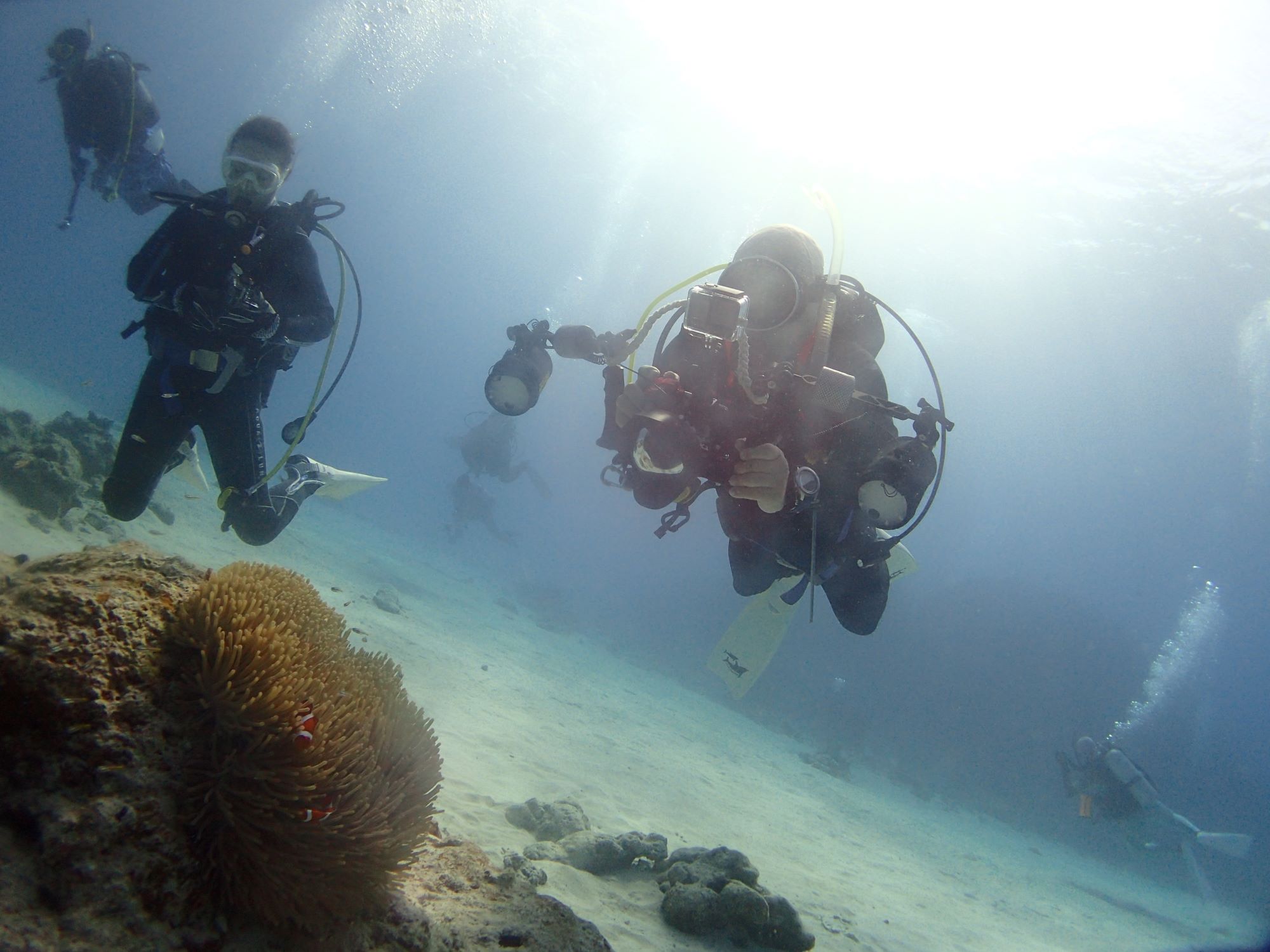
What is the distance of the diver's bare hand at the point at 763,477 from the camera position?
3484 millimetres

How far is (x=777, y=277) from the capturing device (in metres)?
4.01

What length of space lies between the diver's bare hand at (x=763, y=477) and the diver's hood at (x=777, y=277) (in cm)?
100

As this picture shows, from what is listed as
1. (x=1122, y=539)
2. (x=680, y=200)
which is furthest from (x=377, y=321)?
(x=1122, y=539)

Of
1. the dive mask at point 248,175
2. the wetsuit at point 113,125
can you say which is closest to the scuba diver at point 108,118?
the wetsuit at point 113,125

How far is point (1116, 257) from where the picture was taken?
86.1 ft

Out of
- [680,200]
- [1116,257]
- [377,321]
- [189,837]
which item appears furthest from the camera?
[377,321]

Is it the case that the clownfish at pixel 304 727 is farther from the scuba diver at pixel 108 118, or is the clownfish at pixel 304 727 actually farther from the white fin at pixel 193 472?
the scuba diver at pixel 108 118

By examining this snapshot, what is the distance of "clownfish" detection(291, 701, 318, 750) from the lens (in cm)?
196

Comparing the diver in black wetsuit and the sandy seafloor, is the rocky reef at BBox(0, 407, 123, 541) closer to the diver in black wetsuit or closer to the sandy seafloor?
the sandy seafloor

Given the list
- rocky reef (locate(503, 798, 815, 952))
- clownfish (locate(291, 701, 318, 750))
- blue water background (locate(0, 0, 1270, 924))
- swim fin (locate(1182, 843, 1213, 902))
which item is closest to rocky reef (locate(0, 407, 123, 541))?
rocky reef (locate(503, 798, 815, 952))

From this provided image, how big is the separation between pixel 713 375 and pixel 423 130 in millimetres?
55205

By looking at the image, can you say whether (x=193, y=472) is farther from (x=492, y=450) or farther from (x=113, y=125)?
(x=492, y=450)

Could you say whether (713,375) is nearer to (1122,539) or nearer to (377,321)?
(1122,539)

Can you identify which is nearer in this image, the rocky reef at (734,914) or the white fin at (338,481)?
the rocky reef at (734,914)
